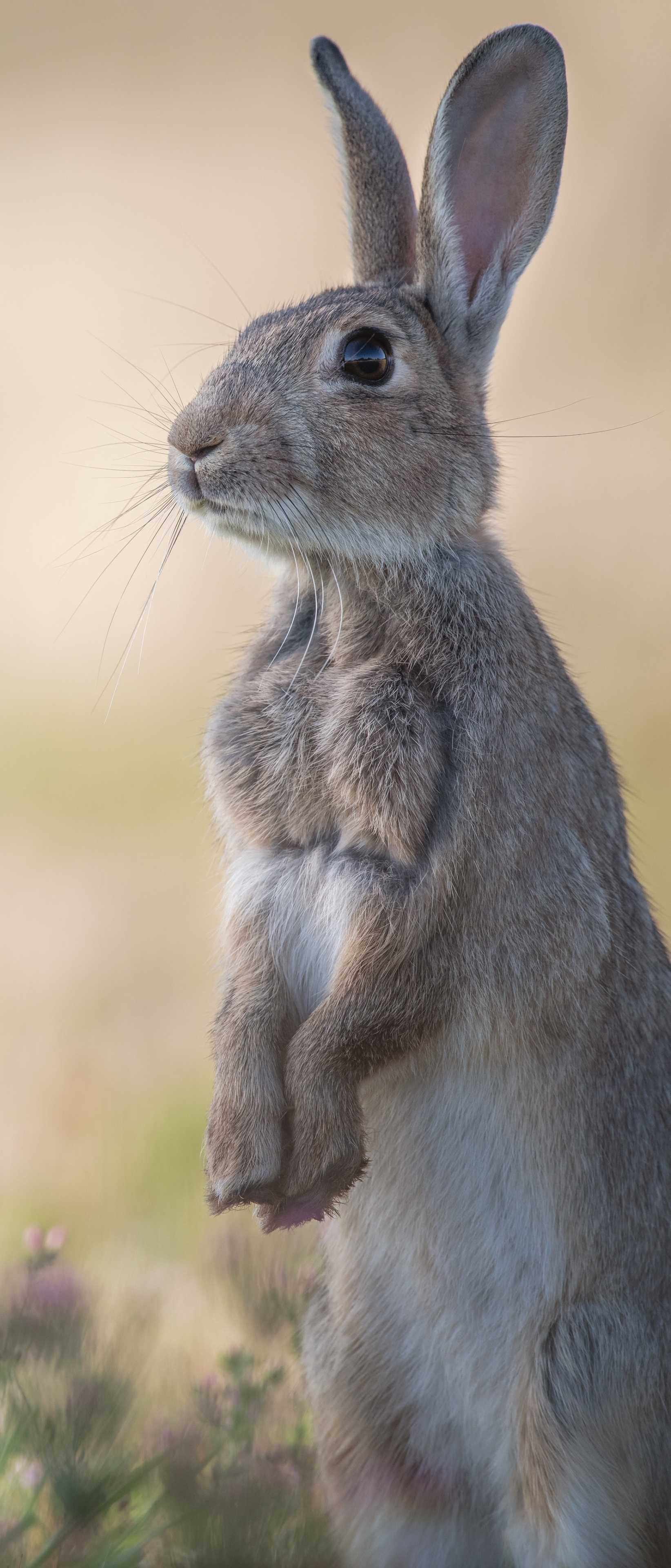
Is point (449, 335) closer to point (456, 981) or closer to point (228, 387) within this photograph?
point (228, 387)

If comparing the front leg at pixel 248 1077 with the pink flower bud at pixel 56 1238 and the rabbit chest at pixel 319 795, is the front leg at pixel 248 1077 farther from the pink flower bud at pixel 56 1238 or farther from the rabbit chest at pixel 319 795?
the pink flower bud at pixel 56 1238

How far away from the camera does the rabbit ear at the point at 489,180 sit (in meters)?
0.96

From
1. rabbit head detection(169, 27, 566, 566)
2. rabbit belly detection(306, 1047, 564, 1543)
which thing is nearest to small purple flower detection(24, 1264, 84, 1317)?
rabbit belly detection(306, 1047, 564, 1543)

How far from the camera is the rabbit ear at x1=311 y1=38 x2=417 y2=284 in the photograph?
1067mm

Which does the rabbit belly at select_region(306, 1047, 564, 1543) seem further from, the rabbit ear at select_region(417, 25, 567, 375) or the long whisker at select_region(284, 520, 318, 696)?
the rabbit ear at select_region(417, 25, 567, 375)

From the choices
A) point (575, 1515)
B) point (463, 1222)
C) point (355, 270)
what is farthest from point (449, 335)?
point (575, 1515)

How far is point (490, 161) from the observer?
103 centimetres

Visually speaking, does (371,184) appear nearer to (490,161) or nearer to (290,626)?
(490,161)

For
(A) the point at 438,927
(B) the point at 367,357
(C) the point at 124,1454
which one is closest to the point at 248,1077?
(A) the point at 438,927

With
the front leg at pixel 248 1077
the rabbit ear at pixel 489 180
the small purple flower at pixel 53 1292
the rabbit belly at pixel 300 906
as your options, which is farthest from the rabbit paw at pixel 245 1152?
the rabbit ear at pixel 489 180

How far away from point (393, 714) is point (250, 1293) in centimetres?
67

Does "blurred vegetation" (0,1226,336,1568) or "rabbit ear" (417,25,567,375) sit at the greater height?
"rabbit ear" (417,25,567,375)

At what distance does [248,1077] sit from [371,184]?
73 cm

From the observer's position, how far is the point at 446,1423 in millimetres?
1079
